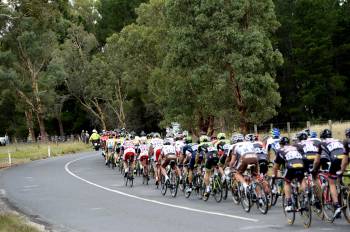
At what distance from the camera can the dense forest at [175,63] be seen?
43.7 metres

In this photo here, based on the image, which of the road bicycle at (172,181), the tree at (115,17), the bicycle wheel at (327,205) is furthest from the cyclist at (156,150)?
the tree at (115,17)

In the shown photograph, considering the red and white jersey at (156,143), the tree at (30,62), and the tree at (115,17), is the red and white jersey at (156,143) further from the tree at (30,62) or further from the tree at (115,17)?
the tree at (115,17)

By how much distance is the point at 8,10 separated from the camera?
49.4 metres

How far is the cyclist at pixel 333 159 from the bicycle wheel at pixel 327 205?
0.84ft

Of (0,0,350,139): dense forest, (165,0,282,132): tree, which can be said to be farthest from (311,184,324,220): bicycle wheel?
(0,0,350,139): dense forest

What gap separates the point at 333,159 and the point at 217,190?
629 centimetres

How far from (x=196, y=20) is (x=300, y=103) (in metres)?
29.9

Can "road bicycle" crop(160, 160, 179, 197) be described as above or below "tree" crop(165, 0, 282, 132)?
below

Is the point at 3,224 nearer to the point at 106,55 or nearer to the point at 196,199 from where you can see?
the point at 196,199

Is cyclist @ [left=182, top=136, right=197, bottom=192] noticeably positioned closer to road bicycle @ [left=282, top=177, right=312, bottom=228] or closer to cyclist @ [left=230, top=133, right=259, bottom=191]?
cyclist @ [left=230, top=133, right=259, bottom=191]

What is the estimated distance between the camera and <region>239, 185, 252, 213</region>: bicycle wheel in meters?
15.6

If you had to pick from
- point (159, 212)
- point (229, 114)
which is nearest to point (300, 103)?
point (229, 114)

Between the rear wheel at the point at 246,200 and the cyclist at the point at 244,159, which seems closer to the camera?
the rear wheel at the point at 246,200

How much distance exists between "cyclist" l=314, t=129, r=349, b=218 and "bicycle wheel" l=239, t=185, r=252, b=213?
2.83 metres
